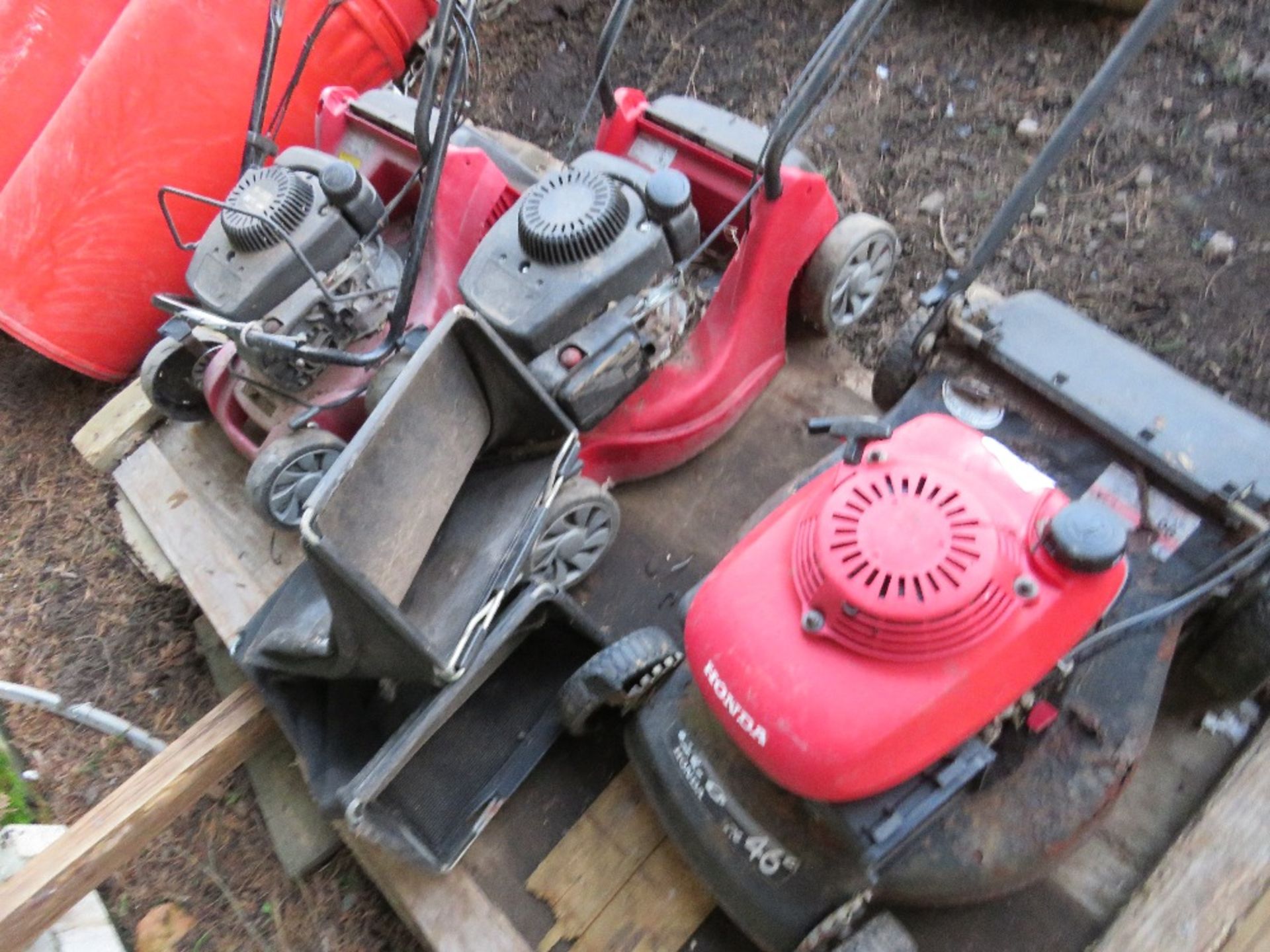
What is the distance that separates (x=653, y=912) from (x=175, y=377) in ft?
4.09

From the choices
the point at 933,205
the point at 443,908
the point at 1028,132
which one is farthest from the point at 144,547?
the point at 1028,132

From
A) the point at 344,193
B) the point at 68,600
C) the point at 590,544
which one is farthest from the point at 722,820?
the point at 68,600

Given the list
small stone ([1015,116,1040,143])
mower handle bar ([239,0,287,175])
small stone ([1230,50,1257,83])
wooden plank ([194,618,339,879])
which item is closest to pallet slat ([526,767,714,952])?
wooden plank ([194,618,339,879])

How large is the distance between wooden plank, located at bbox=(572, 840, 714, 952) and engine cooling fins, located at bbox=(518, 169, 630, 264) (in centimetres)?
87

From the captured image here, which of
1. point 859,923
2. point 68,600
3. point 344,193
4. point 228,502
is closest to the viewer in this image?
point 859,923

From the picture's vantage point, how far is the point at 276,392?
1.50 meters

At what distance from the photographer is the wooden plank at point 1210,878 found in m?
1.06

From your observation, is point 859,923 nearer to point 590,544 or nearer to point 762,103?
point 590,544

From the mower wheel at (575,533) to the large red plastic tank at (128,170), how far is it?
1.15 m

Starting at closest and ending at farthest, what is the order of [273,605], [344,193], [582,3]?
1. [273,605]
2. [344,193]
3. [582,3]

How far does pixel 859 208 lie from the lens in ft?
6.77

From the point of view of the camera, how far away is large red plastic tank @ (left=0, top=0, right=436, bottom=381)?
71.3 inches

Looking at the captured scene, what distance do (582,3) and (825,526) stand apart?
Result: 2222 millimetres

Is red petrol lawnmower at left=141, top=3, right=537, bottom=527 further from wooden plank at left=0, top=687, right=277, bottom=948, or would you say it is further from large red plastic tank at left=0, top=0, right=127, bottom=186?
large red plastic tank at left=0, top=0, right=127, bottom=186
